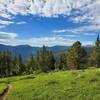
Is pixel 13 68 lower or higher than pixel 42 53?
lower

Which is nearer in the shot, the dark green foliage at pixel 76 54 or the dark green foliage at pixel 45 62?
the dark green foliage at pixel 76 54

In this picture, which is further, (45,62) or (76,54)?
(45,62)

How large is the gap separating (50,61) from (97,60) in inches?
1253

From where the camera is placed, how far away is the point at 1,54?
142m

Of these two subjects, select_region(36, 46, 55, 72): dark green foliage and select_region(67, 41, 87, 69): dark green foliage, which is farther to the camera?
select_region(36, 46, 55, 72): dark green foliage

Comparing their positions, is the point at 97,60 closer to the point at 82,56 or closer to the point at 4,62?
the point at 82,56

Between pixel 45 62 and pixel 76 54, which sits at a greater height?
pixel 76 54

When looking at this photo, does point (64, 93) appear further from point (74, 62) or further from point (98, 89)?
point (74, 62)

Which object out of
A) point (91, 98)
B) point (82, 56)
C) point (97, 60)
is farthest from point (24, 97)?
point (97, 60)

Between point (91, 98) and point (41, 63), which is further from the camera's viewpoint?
point (41, 63)

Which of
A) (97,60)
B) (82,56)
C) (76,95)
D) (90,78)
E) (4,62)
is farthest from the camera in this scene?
(4,62)

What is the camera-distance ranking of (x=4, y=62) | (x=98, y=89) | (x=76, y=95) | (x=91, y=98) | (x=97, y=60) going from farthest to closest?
1. (x=4, y=62)
2. (x=97, y=60)
3. (x=98, y=89)
4. (x=76, y=95)
5. (x=91, y=98)

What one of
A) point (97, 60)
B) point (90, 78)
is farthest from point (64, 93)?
point (97, 60)

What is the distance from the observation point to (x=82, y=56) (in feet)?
361
